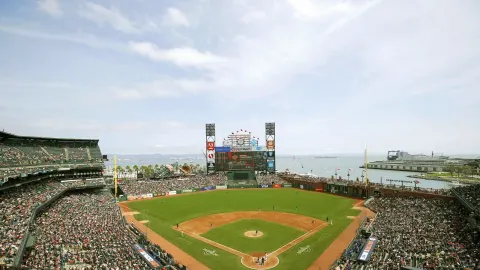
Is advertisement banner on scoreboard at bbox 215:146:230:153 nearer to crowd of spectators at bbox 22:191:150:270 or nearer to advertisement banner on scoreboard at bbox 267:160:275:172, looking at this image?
advertisement banner on scoreboard at bbox 267:160:275:172

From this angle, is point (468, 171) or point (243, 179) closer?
point (243, 179)

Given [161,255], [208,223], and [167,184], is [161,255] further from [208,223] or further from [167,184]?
[167,184]

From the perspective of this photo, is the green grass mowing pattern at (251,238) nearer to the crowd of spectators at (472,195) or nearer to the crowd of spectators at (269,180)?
the crowd of spectators at (472,195)

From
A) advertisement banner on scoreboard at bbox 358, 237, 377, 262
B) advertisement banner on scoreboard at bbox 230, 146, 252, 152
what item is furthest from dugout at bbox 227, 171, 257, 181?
advertisement banner on scoreboard at bbox 358, 237, 377, 262

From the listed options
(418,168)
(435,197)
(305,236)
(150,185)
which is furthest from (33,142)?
(418,168)

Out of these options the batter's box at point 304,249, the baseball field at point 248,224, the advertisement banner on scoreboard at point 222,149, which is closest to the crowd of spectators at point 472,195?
the baseball field at point 248,224

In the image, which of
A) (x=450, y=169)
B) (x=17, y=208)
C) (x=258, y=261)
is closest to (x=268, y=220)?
(x=258, y=261)
